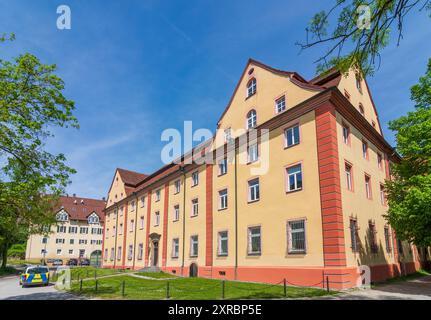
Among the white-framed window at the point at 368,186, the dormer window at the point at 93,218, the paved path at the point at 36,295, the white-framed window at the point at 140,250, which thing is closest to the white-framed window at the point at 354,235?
the white-framed window at the point at 368,186

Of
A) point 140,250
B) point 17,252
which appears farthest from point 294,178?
point 17,252

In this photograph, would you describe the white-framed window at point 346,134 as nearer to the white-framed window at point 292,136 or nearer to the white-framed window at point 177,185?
the white-framed window at point 292,136

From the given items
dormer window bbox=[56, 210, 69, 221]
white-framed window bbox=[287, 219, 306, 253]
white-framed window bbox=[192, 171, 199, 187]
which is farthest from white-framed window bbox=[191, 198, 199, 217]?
dormer window bbox=[56, 210, 69, 221]

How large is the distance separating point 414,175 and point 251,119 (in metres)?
11.0

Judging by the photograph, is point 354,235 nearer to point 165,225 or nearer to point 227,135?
point 227,135

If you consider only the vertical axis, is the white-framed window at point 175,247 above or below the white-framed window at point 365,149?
below

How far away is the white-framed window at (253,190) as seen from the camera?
69.5 feet

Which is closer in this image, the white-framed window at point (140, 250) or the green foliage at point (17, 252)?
the white-framed window at point (140, 250)

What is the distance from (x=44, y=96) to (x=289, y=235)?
14.6m

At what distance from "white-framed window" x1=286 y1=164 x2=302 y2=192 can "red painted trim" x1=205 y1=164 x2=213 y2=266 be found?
864 centimetres

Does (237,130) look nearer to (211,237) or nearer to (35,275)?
(211,237)

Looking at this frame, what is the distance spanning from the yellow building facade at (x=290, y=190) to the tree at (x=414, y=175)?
70.4 inches

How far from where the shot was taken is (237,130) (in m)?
24.3

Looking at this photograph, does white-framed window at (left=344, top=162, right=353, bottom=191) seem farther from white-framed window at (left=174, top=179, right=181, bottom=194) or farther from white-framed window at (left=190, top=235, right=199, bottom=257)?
white-framed window at (left=174, top=179, right=181, bottom=194)
